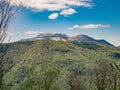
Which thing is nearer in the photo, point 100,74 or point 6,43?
point 6,43

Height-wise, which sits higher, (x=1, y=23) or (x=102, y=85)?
(x=1, y=23)

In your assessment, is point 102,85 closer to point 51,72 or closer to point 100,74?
point 100,74

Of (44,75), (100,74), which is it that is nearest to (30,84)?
(44,75)

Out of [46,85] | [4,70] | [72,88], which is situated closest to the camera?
[4,70]

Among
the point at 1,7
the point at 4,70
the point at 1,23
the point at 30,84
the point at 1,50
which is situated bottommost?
the point at 30,84

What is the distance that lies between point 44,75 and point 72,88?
95.4 feet

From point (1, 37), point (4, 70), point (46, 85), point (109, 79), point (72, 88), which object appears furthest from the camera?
point (72, 88)

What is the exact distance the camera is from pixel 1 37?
1497 cm

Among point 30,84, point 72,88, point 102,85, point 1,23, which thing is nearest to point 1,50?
point 1,23

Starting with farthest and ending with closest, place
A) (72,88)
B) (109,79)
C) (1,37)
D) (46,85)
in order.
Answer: (72,88)
(109,79)
(46,85)
(1,37)

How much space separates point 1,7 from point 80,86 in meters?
63.8

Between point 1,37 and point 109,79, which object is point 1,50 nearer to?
point 1,37

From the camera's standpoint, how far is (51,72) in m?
44.3

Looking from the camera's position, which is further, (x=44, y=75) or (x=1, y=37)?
(x=44, y=75)
